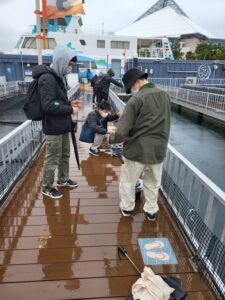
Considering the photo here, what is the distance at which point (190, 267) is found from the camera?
75.5 inches

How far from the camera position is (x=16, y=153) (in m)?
3.19

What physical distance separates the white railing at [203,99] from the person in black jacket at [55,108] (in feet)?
32.8

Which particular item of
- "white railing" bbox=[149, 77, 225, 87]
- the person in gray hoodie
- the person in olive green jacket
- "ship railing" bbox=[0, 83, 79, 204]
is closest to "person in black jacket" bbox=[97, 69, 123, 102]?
"ship railing" bbox=[0, 83, 79, 204]

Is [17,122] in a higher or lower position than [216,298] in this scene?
lower

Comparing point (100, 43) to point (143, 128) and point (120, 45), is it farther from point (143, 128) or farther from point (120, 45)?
point (143, 128)

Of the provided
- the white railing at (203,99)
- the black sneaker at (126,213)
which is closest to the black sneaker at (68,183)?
the black sneaker at (126,213)

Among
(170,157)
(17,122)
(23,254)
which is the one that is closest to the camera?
(23,254)

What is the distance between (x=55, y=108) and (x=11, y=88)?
618 inches

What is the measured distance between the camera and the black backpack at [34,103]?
236 cm

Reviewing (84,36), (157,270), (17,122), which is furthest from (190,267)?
(84,36)

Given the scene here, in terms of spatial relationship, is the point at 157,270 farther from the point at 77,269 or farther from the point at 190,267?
the point at 77,269

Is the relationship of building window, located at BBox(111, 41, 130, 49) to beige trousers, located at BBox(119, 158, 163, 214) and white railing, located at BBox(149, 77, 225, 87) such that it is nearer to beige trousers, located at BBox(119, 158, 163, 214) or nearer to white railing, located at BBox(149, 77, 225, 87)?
white railing, located at BBox(149, 77, 225, 87)

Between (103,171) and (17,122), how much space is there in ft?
28.8

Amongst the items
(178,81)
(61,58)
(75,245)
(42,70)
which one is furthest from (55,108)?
(178,81)
